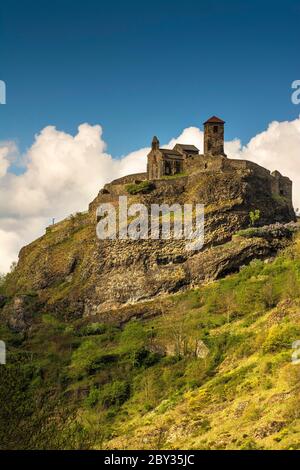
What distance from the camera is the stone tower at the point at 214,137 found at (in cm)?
9138

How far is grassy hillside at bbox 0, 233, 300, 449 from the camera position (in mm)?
39719

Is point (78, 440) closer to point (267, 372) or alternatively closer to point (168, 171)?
point (267, 372)

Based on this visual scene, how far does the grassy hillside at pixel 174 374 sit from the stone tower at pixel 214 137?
767 inches

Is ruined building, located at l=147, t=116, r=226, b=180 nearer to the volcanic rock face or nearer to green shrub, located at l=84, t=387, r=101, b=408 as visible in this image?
the volcanic rock face

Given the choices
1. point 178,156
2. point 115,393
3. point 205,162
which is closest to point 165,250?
point 205,162

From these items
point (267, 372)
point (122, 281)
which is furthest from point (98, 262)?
point (267, 372)

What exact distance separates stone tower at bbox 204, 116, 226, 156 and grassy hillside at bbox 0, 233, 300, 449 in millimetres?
19481

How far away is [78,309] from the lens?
83.6m

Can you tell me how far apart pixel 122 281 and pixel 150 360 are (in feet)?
52.5

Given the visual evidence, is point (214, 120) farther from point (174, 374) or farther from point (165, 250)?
point (174, 374)

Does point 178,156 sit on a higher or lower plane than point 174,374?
higher

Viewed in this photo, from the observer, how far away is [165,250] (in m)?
82.4

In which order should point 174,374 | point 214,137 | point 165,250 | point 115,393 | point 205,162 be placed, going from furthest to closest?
point 214,137 < point 205,162 < point 165,250 < point 115,393 < point 174,374

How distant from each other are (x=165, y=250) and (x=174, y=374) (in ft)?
68.3
